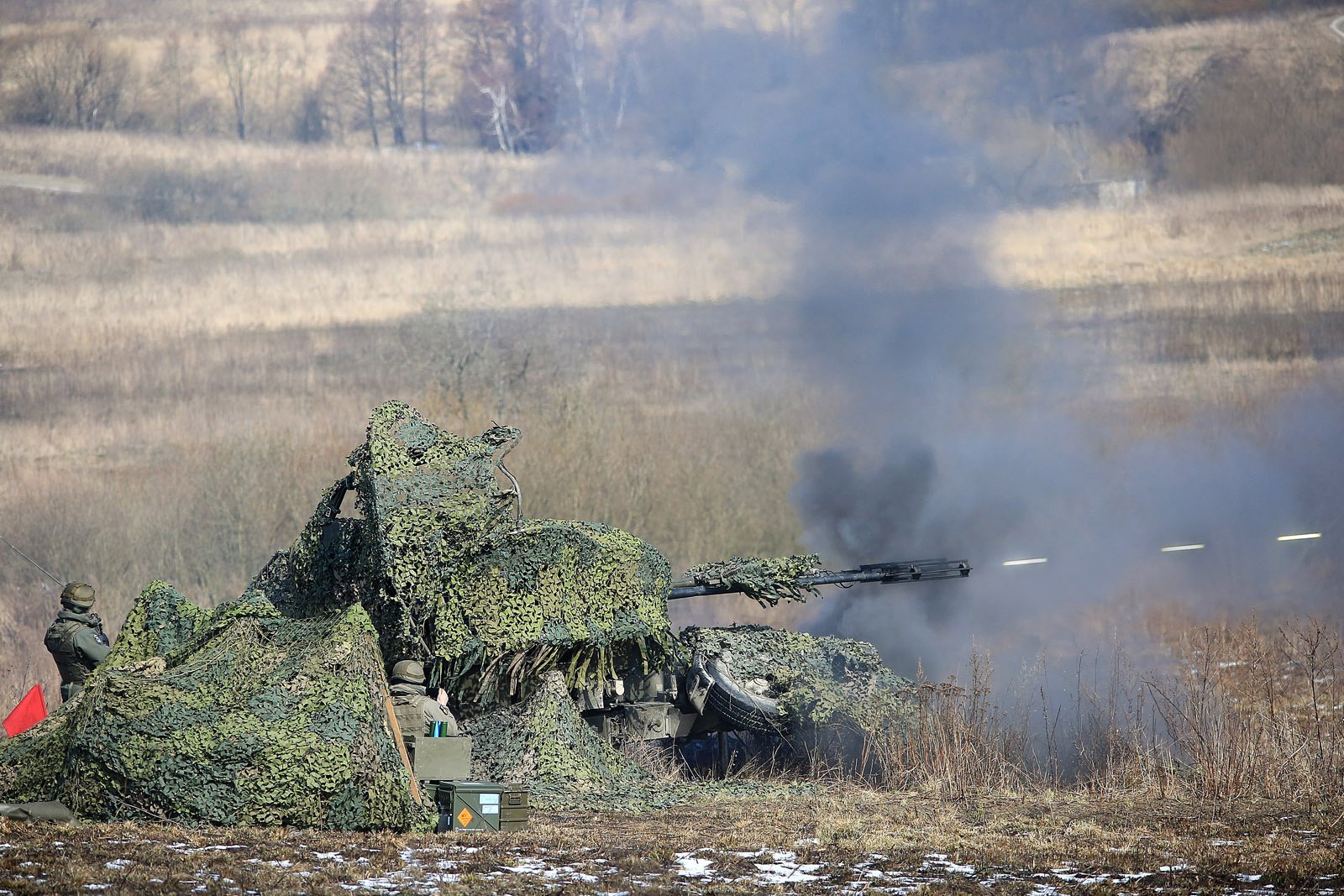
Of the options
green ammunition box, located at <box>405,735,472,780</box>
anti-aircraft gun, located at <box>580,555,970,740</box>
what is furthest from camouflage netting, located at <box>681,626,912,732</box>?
green ammunition box, located at <box>405,735,472,780</box>

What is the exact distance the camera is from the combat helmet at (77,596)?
1452cm

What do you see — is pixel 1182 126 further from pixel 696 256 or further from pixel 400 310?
pixel 400 310

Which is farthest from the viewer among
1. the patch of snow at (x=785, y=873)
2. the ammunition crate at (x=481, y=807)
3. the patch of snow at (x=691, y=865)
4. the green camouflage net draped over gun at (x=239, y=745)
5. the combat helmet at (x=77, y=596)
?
the combat helmet at (x=77, y=596)

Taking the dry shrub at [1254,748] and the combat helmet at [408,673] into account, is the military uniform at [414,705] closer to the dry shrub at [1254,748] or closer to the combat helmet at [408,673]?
the combat helmet at [408,673]

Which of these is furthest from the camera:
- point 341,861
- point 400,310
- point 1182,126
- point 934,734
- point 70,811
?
point 400,310

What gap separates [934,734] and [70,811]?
24.6 ft

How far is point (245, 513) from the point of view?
28406 mm

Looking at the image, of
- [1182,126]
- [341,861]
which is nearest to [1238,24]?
[1182,126]

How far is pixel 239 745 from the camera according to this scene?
1141 cm

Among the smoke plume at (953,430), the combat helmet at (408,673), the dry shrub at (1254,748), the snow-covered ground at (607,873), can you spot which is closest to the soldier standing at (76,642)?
the combat helmet at (408,673)

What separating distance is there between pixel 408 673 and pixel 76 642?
3244mm

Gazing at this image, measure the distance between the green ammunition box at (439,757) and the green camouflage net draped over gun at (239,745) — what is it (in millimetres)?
526

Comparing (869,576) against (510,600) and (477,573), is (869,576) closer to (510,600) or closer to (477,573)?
(510,600)

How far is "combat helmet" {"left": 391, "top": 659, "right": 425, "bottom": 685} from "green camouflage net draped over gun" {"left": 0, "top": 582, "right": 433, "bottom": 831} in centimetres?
85
